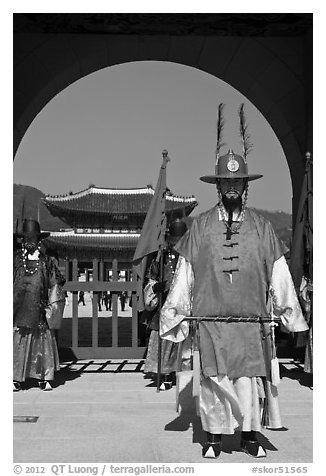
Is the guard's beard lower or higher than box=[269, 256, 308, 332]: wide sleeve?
higher

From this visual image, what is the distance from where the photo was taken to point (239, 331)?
4.00 metres

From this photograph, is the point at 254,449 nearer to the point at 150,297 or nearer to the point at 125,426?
the point at 125,426

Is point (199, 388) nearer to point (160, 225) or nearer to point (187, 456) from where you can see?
point (187, 456)

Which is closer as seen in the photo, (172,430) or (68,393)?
(172,430)

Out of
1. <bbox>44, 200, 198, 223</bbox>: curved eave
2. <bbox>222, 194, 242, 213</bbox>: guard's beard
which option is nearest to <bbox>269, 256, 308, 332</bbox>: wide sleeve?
<bbox>222, 194, 242, 213</bbox>: guard's beard

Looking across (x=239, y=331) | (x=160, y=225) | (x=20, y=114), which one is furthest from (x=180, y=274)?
(x=20, y=114)

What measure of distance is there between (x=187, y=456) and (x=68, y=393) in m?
2.32

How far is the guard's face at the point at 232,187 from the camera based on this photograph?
4.09 metres

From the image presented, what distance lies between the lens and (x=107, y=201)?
33031 mm

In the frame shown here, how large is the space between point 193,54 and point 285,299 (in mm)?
4210

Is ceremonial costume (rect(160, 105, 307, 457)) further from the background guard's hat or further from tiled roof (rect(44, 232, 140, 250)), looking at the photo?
tiled roof (rect(44, 232, 140, 250))

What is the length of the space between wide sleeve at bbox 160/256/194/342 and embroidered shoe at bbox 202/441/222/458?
66 centimetres

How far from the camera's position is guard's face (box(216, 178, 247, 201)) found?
4086 mm

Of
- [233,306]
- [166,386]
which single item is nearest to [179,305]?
[233,306]
